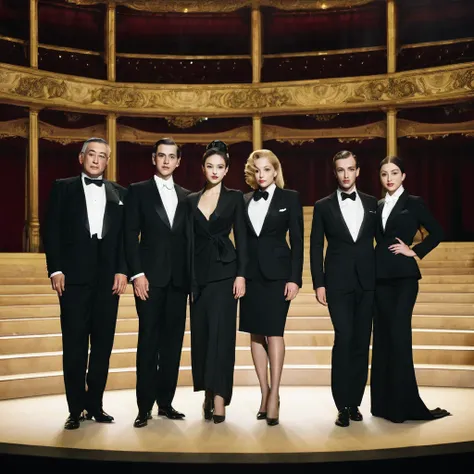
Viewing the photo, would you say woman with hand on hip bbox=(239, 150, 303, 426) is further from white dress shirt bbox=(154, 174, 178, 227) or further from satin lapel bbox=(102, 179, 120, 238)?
satin lapel bbox=(102, 179, 120, 238)

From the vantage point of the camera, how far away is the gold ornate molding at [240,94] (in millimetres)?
9984

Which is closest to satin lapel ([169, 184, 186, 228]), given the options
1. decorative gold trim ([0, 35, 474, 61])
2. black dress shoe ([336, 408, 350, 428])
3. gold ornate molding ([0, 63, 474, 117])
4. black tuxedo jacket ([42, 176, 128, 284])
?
black tuxedo jacket ([42, 176, 128, 284])

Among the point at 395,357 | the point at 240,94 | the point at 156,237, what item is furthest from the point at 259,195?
the point at 240,94

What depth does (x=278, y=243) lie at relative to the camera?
12.2 feet

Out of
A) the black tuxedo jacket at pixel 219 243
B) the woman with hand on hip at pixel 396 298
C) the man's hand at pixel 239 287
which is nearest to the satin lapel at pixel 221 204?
the black tuxedo jacket at pixel 219 243

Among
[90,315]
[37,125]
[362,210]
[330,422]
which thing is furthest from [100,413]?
[37,125]

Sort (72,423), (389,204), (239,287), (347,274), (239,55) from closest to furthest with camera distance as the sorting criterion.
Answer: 1. (72,423)
2. (239,287)
3. (347,274)
4. (389,204)
5. (239,55)

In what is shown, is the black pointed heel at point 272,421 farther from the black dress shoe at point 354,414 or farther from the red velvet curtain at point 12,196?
the red velvet curtain at point 12,196

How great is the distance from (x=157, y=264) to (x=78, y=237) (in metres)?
0.42

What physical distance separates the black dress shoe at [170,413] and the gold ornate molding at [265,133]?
7.59m

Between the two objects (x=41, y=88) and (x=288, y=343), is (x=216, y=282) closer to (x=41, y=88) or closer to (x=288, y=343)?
(x=288, y=343)

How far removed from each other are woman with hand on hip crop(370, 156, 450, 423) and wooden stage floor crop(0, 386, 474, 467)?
109 mm

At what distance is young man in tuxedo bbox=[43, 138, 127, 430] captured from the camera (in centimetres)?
362

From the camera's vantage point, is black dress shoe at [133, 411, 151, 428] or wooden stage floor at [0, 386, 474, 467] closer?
wooden stage floor at [0, 386, 474, 467]
